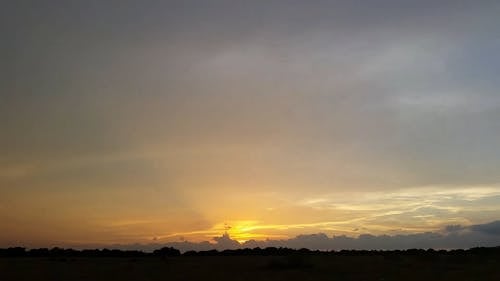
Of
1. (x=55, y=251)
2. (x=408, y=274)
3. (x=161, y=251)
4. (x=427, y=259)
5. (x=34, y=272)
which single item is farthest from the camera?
(x=55, y=251)

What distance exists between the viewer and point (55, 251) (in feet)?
414

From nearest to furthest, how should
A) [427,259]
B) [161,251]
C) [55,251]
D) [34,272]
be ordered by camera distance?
[34,272] < [427,259] < [161,251] < [55,251]

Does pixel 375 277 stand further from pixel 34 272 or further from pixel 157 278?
pixel 34 272

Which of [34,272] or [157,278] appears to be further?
[34,272]

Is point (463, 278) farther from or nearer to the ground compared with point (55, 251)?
nearer to the ground

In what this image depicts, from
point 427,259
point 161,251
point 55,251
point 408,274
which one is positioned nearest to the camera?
point 408,274

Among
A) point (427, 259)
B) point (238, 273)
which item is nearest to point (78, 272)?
point (238, 273)

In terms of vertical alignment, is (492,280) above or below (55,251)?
below

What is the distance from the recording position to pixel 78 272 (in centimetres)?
5716

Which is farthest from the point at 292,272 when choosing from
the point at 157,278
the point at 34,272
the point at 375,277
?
the point at 34,272

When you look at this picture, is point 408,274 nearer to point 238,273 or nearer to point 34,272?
point 238,273

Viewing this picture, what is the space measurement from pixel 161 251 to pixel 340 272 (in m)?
57.2

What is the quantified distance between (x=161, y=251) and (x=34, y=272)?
2056 inches

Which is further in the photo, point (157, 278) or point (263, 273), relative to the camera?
point (263, 273)
